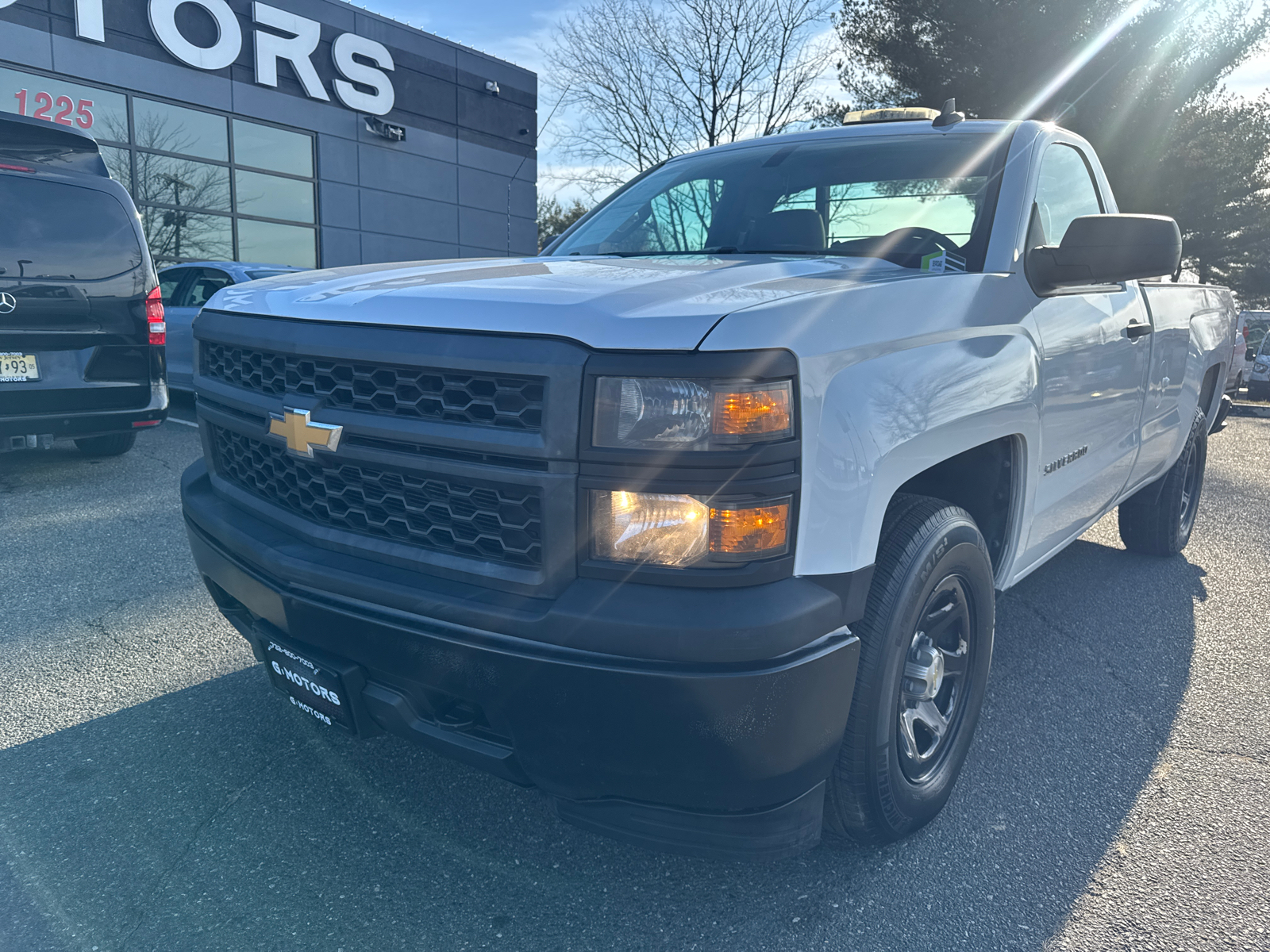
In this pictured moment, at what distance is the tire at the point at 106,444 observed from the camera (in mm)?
6707

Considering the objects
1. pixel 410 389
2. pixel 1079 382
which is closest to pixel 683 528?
pixel 410 389

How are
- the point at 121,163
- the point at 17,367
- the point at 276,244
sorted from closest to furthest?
the point at 17,367
the point at 121,163
the point at 276,244

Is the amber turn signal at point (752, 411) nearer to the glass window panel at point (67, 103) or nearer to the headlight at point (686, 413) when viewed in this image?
the headlight at point (686, 413)

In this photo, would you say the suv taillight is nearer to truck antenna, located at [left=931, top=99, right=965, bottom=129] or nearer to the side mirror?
truck antenna, located at [left=931, top=99, right=965, bottom=129]

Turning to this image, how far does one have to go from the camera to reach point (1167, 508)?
187 inches

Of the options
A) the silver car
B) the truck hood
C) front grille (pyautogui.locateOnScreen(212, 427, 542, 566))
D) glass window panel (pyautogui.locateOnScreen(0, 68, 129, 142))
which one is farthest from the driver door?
glass window panel (pyautogui.locateOnScreen(0, 68, 129, 142))

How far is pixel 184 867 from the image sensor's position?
2.12 meters

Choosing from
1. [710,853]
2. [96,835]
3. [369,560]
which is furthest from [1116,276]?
[96,835]

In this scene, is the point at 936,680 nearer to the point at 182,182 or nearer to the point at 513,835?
the point at 513,835

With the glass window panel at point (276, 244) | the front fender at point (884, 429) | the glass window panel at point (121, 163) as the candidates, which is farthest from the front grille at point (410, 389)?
the glass window panel at point (276, 244)

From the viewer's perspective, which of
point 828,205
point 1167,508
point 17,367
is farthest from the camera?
point 17,367

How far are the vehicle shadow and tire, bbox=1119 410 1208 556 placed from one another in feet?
6.94

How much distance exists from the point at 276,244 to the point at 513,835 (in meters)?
16.7

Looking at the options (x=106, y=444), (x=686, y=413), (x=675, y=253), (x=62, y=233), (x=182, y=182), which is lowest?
(x=106, y=444)
